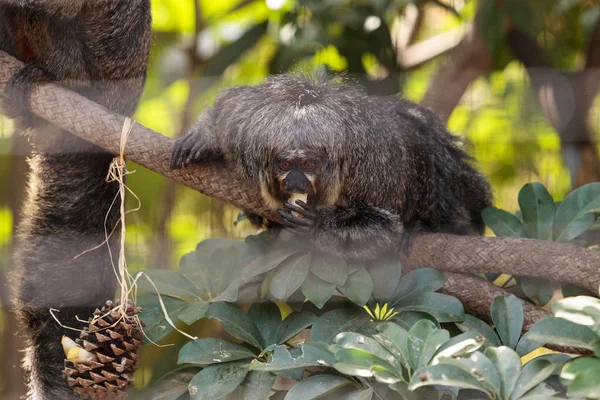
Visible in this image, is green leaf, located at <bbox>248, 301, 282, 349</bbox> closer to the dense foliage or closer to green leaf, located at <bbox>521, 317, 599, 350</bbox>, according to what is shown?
the dense foliage

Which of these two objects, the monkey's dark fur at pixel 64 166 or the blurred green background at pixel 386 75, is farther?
the blurred green background at pixel 386 75

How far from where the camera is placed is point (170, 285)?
90.6 inches

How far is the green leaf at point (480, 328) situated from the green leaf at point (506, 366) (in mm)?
348

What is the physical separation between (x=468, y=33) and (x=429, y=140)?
54.4 inches

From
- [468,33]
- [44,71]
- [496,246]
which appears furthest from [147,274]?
[468,33]

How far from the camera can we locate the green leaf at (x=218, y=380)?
6.29 ft

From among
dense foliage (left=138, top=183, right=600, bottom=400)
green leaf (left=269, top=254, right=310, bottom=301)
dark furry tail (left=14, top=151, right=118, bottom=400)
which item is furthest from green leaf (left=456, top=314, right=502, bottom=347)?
dark furry tail (left=14, top=151, right=118, bottom=400)

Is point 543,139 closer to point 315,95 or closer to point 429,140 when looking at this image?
point 429,140

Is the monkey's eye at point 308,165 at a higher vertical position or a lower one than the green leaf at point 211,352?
higher

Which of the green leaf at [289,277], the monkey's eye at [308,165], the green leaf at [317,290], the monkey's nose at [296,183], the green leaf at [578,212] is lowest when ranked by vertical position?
the green leaf at [317,290]

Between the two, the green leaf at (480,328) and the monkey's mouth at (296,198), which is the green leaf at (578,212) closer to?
→ the green leaf at (480,328)

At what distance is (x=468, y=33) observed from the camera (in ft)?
12.8

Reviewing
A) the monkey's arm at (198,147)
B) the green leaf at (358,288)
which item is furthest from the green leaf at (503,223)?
the monkey's arm at (198,147)

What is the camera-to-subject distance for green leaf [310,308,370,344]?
2.06m
